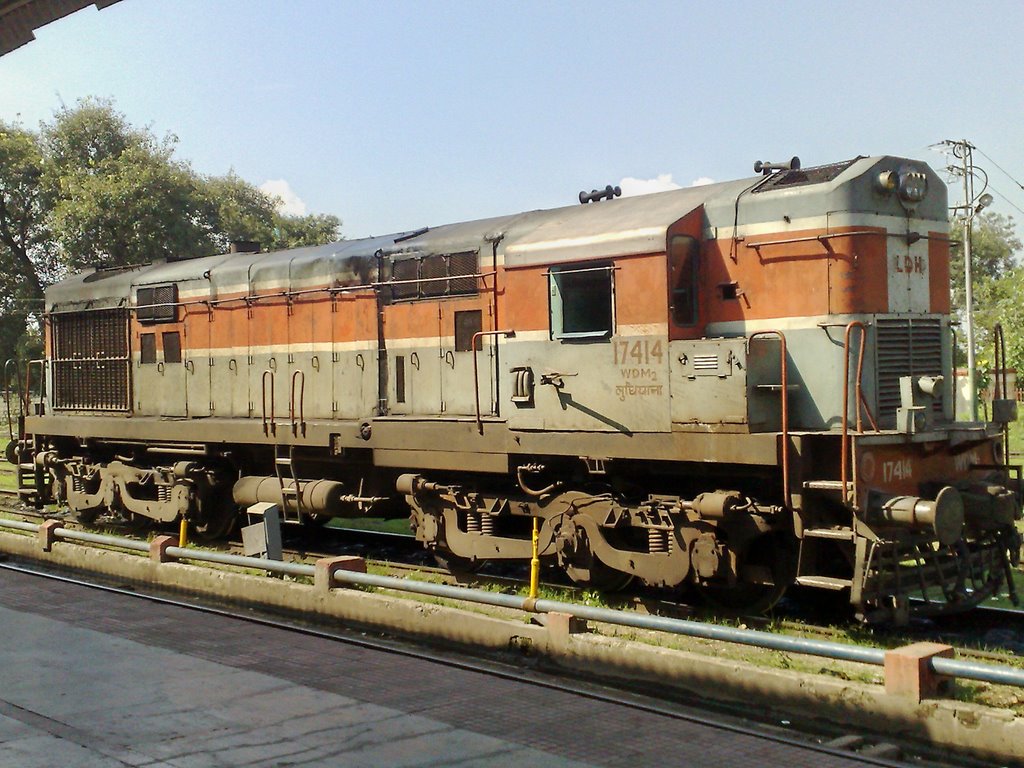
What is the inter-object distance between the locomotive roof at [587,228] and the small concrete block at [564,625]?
3230 mm

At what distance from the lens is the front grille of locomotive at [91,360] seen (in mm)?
15500

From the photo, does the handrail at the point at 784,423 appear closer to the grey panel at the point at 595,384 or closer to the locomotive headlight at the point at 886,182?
the grey panel at the point at 595,384

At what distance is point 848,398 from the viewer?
27.7 feet

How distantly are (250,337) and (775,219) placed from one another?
293 inches

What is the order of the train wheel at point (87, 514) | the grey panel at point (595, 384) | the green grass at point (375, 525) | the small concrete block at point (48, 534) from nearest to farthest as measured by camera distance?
the grey panel at point (595, 384), the small concrete block at point (48, 534), the train wheel at point (87, 514), the green grass at point (375, 525)

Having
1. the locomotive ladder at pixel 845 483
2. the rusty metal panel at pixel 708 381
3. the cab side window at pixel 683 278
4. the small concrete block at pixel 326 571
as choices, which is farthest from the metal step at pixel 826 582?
the small concrete block at pixel 326 571

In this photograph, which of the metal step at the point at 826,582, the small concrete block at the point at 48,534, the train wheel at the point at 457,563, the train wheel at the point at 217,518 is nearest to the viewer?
the metal step at the point at 826,582

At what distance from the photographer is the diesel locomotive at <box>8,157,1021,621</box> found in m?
8.48

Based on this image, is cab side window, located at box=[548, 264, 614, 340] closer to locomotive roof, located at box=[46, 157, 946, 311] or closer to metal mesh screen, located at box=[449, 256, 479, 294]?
locomotive roof, located at box=[46, 157, 946, 311]

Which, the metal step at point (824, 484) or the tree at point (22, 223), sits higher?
the tree at point (22, 223)

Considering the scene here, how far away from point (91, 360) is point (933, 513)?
41.2ft

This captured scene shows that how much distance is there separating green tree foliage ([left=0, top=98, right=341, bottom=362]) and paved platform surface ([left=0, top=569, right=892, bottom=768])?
2695cm

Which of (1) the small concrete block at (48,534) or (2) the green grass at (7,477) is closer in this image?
(1) the small concrete block at (48,534)

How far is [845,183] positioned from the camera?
28.2ft
